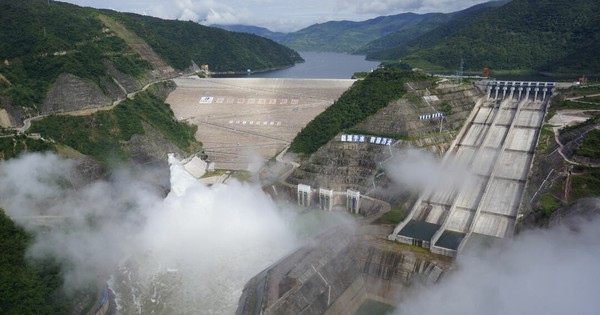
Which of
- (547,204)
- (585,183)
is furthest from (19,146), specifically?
(585,183)

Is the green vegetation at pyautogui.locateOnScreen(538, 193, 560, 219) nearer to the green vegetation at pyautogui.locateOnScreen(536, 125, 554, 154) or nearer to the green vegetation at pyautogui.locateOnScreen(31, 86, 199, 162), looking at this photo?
the green vegetation at pyautogui.locateOnScreen(536, 125, 554, 154)

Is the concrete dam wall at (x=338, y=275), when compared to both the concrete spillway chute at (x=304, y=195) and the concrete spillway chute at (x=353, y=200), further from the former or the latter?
the concrete spillway chute at (x=304, y=195)

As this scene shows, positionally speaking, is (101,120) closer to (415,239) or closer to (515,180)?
(415,239)

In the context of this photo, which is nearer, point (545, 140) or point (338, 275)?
point (338, 275)

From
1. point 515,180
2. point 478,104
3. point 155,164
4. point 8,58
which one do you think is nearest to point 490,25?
point 478,104

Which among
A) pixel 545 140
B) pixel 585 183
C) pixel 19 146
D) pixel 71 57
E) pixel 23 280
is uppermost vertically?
pixel 71 57

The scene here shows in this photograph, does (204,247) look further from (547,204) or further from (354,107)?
(547,204)

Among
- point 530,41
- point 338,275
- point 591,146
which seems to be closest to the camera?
point 338,275

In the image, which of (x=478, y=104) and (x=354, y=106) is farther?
(x=478, y=104)
